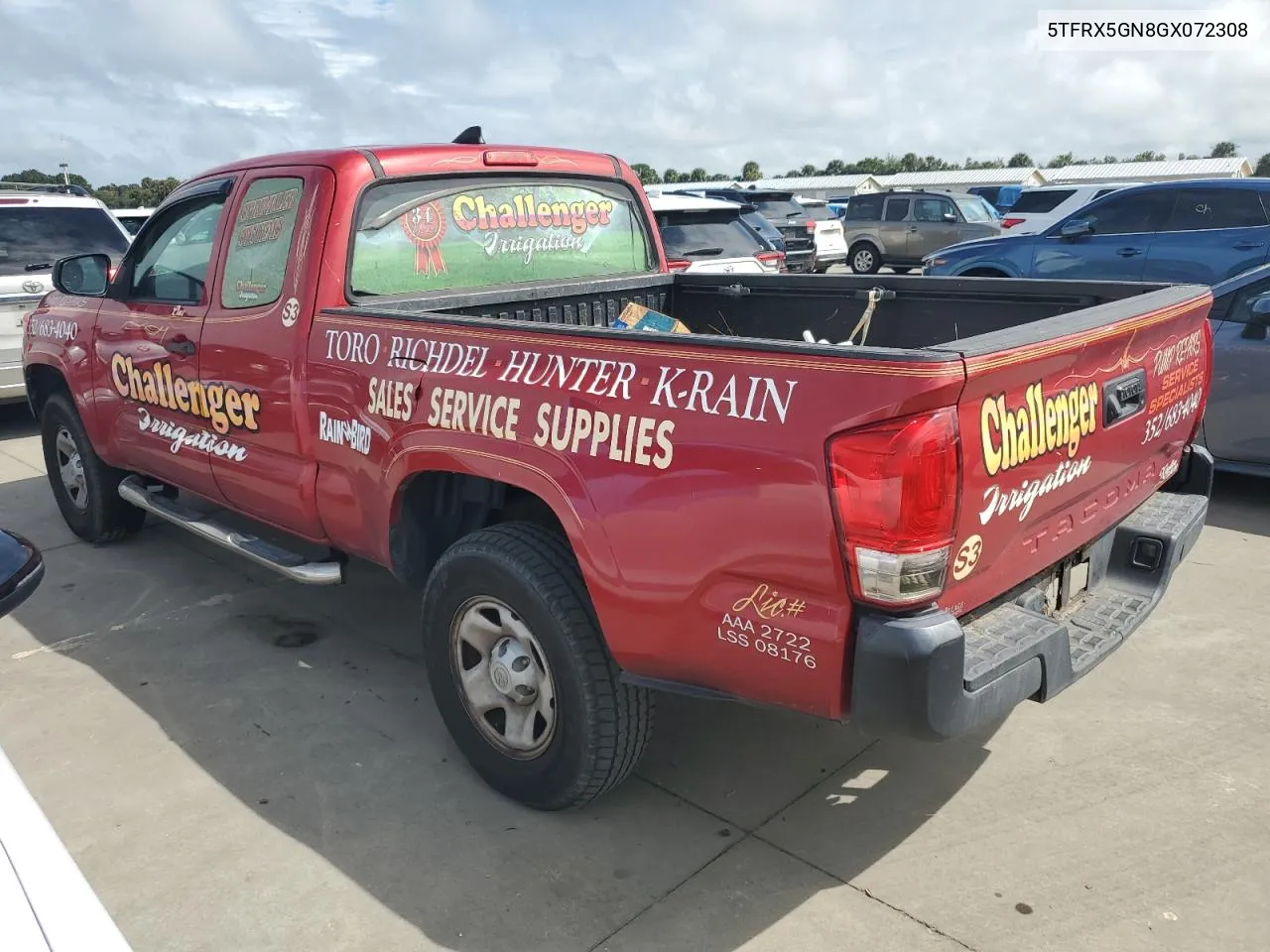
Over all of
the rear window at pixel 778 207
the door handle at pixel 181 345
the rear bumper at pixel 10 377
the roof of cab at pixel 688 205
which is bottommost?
the rear bumper at pixel 10 377

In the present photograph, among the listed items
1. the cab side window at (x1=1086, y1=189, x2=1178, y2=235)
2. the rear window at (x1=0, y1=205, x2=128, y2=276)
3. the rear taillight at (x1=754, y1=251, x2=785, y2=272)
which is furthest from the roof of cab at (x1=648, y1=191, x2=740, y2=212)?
the rear window at (x1=0, y1=205, x2=128, y2=276)

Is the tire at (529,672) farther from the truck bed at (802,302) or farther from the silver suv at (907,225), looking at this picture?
the silver suv at (907,225)

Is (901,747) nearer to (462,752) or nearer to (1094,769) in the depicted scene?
(1094,769)

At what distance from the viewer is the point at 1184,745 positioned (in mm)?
3375

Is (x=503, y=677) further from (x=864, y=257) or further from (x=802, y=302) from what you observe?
(x=864, y=257)

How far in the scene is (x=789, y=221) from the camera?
18.5 metres

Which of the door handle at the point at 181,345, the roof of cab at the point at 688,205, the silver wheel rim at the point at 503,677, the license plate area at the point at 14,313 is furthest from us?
the roof of cab at the point at 688,205

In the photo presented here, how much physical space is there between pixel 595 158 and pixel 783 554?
2892mm

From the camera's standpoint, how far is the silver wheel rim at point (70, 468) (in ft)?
18.2

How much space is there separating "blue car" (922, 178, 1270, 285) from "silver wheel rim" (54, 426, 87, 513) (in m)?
6.87

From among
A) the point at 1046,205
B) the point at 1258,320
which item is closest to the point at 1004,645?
the point at 1258,320

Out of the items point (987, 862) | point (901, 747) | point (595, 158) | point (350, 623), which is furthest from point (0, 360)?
point (987, 862)

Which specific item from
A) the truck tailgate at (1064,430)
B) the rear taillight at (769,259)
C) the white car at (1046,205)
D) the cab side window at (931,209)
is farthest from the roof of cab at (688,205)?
the cab side window at (931,209)

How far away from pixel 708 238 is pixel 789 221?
968 centimetres
